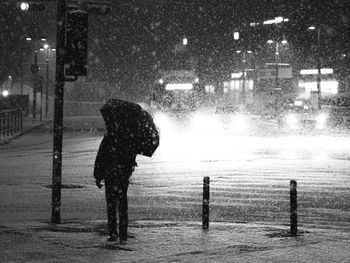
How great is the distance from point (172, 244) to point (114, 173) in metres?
1.13

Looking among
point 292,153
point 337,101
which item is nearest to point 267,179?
point 292,153

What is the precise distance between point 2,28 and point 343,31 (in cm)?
6081

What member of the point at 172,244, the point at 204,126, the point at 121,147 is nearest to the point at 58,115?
the point at 121,147

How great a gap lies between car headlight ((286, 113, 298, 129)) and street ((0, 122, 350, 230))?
62.6 ft

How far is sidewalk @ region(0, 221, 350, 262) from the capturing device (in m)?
7.72

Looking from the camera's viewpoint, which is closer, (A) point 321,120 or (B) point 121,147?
(B) point 121,147

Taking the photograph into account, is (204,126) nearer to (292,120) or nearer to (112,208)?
(292,120)

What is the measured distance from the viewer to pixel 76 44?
34.8ft

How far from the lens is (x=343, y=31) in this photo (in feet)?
349

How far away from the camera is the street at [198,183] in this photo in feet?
38.9

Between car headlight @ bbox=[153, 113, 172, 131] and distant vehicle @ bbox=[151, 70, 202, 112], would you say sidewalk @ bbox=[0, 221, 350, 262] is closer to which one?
car headlight @ bbox=[153, 113, 172, 131]

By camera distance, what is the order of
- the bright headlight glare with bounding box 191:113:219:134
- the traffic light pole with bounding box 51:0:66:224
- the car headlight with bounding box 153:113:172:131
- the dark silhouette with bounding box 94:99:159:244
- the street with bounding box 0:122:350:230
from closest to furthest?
the dark silhouette with bounding box 94:99:159:244
the traffic light pole with bounding box 51:0:66:224
the street with bounding box 0:122:350:230
the bright headlight glare with bounding box 191:113:219:134
the car headlight with bounding box 153:113:172:131

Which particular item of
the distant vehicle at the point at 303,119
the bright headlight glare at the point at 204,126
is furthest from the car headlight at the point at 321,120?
the bright headlight glare at the point at 204,126

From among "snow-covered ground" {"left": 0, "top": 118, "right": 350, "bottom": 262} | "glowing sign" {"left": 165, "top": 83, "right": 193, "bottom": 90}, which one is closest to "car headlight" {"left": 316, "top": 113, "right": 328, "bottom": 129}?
"glowing sign" {"left": 165, "top": 83, "right": 193, "bottom": 90}
